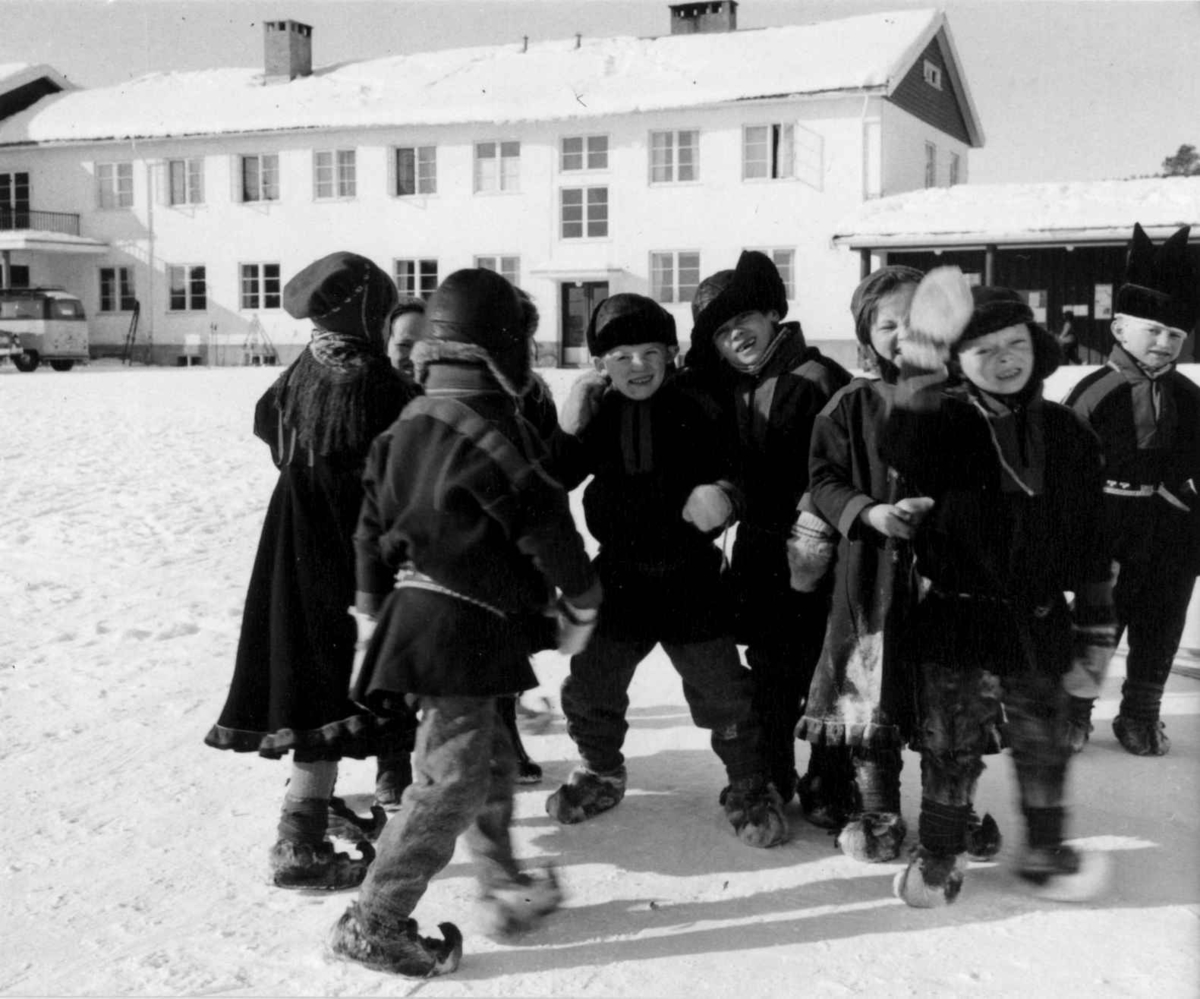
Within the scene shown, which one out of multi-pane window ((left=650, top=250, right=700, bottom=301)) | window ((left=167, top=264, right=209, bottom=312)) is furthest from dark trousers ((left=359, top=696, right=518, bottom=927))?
window ((left=167, top=264, right=209, bottom=312))

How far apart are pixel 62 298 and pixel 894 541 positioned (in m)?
27.1

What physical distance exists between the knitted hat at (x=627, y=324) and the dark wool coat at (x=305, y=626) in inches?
25.6

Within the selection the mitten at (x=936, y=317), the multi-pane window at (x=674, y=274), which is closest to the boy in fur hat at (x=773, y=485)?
the mitten at (x=936, y=317)

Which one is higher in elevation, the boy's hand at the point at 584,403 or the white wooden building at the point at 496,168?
the white wooden building at the point at 496,168

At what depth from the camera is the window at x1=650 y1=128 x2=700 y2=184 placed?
96.5 ft

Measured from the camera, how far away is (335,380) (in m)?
3.41

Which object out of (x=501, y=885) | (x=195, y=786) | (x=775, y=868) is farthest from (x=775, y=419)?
(x=195, y=786)

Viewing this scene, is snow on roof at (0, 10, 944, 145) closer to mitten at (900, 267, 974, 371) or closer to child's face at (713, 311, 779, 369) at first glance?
child's face at (713, 311, 779, 369)

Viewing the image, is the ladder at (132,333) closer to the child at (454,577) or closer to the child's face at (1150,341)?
the child's face at (1150,341)

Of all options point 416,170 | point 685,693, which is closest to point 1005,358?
point 685,693

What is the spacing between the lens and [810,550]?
11.9ft

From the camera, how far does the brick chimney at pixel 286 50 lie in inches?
1388

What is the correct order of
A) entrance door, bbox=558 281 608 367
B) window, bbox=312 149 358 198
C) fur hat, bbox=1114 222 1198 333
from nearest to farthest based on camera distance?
1. fur hat, bbox=1114 222 1198 333
2. entrance door, bbox=558 281 608 367
3. window, bbox=312 149 358 198

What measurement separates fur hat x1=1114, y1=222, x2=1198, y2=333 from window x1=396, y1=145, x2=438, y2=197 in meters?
28.7
